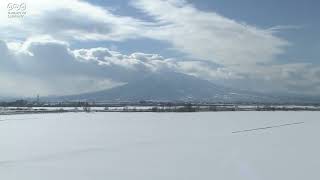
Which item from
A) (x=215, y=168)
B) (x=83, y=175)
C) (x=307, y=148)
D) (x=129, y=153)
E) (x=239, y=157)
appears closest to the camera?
(x=83, y=175)

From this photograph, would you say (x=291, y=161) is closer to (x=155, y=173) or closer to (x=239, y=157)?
(x=239, y=157)

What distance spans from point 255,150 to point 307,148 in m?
1.56

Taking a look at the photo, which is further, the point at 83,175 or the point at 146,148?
the point at 146,148

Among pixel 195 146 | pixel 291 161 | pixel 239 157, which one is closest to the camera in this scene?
pixel 291 161

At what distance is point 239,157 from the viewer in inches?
422

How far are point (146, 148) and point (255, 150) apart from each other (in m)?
2.99

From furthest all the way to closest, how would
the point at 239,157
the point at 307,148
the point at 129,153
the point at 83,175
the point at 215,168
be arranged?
the point at 307,148, the point at 129,153, the point at 239,157, the point at 215,168, the point at 83,175

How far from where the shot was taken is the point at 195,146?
1347cm

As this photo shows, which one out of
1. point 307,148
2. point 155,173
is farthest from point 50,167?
point 307,148

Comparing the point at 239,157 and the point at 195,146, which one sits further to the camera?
the point at 195,146

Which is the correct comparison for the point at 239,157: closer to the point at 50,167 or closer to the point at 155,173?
the point at 155,173

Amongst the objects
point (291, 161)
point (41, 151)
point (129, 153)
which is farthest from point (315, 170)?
point (41, 151)

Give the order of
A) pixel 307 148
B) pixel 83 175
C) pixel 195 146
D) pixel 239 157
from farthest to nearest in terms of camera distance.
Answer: pixel 195 146 → pixel 307 148 → pixel 239 157 → pixel 83 175

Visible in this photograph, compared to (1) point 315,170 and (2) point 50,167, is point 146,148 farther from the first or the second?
(1) point 315,170
